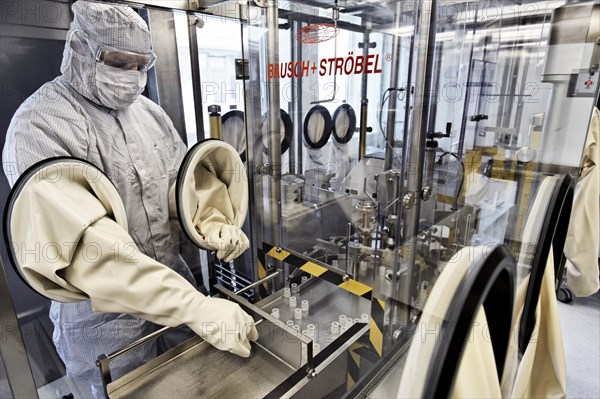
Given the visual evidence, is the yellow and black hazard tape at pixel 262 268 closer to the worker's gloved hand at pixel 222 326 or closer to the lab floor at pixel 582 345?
the worker's gloved hand at pixel 222 326

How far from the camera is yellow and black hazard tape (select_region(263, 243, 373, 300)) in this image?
1555 mm

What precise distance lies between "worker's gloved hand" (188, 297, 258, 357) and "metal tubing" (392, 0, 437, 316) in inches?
33.3

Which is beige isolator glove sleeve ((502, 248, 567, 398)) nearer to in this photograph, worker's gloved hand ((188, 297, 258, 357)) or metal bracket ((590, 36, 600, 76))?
worker's gloved hand ((188, 297, 258, 357))

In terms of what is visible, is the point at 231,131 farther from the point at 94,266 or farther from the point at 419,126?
the point at 94,266

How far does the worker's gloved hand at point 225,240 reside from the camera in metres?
1.36

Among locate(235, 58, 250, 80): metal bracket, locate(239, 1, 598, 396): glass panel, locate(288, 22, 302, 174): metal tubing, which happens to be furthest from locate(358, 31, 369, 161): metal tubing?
locate(235, 58, 250, 80): metal bracket

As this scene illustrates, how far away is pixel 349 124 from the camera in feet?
6.02

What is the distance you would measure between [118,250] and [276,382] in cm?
61

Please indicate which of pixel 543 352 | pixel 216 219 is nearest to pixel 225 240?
pixel 216 219

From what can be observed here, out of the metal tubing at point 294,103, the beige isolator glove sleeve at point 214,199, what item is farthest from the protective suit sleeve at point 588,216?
the beige isolator glove sleeve at point 214,199

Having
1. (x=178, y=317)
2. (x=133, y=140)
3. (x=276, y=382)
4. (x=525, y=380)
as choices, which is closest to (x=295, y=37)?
(x=133, y=140)

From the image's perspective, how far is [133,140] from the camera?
4.49ft

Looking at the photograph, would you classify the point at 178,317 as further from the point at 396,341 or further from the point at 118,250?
the point at 396,341

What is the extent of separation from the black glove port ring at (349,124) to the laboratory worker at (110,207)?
2.28 ft
